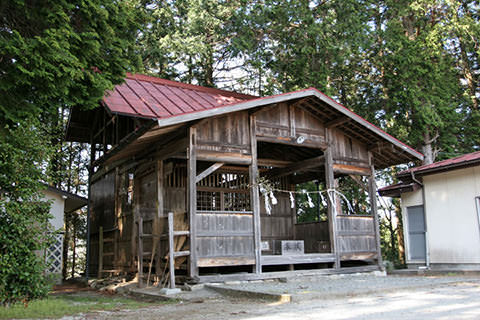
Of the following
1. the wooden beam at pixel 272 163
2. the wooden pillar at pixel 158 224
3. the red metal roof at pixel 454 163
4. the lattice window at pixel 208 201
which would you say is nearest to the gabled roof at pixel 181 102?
the red metal roof at pixel 454 163

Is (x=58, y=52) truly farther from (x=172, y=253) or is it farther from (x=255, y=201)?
(x=255, y=201)

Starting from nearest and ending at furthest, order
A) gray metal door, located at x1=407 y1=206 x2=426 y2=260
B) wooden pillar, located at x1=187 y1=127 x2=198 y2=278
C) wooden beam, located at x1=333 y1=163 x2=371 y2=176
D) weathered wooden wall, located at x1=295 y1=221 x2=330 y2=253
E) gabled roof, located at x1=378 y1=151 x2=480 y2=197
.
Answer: wooden pillar, located at x1=187 y1=127 x2=198 y2=278 → gabled roof, located at x1=378 y1=151 x2=480 y2=197 → wooden beam, located at x1=333 y1=163 x2=371 y2=176 → weathered wooden wall, located at x1=295 y1=221 x2=330 y2=253 → gray metal door, located at x1=407 y1=206 x2=426 y2=260

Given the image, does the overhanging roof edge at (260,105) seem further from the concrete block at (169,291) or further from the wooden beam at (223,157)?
the concrete block at (169,291)

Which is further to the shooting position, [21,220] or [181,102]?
[181,102]

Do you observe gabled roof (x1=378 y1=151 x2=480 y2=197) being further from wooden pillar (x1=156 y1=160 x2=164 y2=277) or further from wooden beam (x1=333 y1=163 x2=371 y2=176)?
wooden pillar (x1=156 y1=160 x2=164 y2=277)

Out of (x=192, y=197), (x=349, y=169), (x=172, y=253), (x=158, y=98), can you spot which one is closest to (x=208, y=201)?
(x=158, y=98)

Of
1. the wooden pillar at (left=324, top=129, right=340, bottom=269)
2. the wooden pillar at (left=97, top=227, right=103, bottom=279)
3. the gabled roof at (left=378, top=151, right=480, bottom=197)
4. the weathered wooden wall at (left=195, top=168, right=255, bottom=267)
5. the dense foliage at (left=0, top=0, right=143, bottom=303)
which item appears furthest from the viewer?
the wooden pillar at (left=97, top=227, right=103, bottom=279)

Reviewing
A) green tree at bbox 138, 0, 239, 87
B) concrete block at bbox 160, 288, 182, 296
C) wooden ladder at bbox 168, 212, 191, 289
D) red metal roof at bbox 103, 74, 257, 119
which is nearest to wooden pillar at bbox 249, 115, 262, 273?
red metal roof at bbox 103, 74, 257, 119

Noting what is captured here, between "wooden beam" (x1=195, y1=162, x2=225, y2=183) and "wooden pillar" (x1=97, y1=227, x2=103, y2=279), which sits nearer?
"wooden beam" (x1=195, y1=162, x2=225, y2=183)

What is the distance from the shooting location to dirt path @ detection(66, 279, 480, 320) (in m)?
6.39

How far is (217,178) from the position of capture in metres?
15.2

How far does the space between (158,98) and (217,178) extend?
3.48m

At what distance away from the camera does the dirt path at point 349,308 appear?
6.39 metres

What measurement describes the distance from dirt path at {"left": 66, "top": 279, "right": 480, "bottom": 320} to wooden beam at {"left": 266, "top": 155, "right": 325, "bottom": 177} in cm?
544
